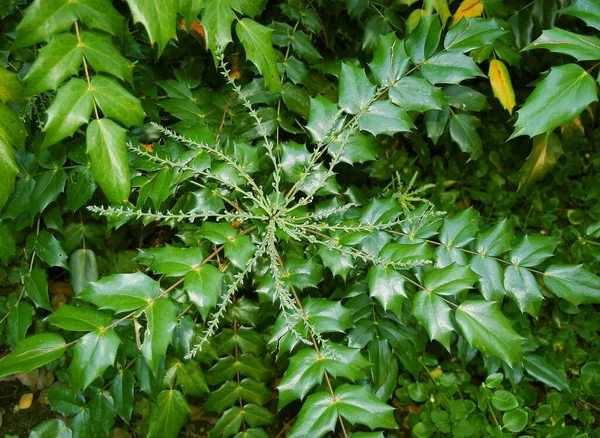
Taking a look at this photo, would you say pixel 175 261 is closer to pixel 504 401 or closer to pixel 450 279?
pixel 450 279

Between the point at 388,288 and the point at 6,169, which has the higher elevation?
the point at 6,169

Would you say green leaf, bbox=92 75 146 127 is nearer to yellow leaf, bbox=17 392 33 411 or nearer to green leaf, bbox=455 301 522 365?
green leaf, bbox=455 301 522 365

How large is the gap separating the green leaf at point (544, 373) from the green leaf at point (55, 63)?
186 centimetres

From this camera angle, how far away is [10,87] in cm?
139

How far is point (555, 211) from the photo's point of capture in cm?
263

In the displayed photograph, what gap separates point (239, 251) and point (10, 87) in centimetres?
76

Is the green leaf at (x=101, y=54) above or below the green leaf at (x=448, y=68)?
above

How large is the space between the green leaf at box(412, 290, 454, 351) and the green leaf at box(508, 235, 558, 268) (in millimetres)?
316

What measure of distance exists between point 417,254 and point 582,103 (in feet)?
1.80

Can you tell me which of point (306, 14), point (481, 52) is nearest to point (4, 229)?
point (306, 14)

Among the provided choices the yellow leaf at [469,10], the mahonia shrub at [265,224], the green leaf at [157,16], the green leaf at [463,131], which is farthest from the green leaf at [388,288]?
the yellow leaf at [469,10]

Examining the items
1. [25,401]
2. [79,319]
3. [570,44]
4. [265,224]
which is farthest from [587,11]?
[25,401]

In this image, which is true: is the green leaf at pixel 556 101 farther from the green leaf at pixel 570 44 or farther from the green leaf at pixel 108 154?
the green leaf at pixel 108 154

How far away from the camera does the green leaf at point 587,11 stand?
1.38 meters
